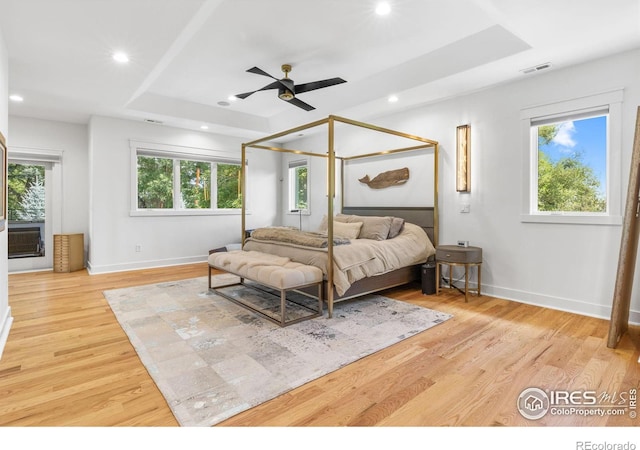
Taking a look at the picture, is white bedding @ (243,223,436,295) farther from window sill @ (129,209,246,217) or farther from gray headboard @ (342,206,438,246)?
window sill @ (129,209,246,217)

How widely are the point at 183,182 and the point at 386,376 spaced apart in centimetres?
543

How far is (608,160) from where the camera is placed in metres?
3.30

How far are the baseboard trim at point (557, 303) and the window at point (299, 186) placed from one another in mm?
3986

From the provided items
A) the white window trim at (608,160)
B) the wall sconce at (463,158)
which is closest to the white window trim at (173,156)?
the wall sconce at (463,158)

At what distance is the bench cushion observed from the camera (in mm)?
3148

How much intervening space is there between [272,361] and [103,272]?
435 cm

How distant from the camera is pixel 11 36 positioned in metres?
2.85

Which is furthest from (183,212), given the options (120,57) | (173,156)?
(120,57)

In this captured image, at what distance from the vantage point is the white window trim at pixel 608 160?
10.6 feet

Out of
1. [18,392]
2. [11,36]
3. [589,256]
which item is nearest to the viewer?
[18,392]

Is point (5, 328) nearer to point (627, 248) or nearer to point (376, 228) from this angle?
point (376, 228)

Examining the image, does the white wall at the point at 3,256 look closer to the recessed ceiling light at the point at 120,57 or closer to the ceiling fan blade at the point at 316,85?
the recessed ceiling light at the point at 120,57
